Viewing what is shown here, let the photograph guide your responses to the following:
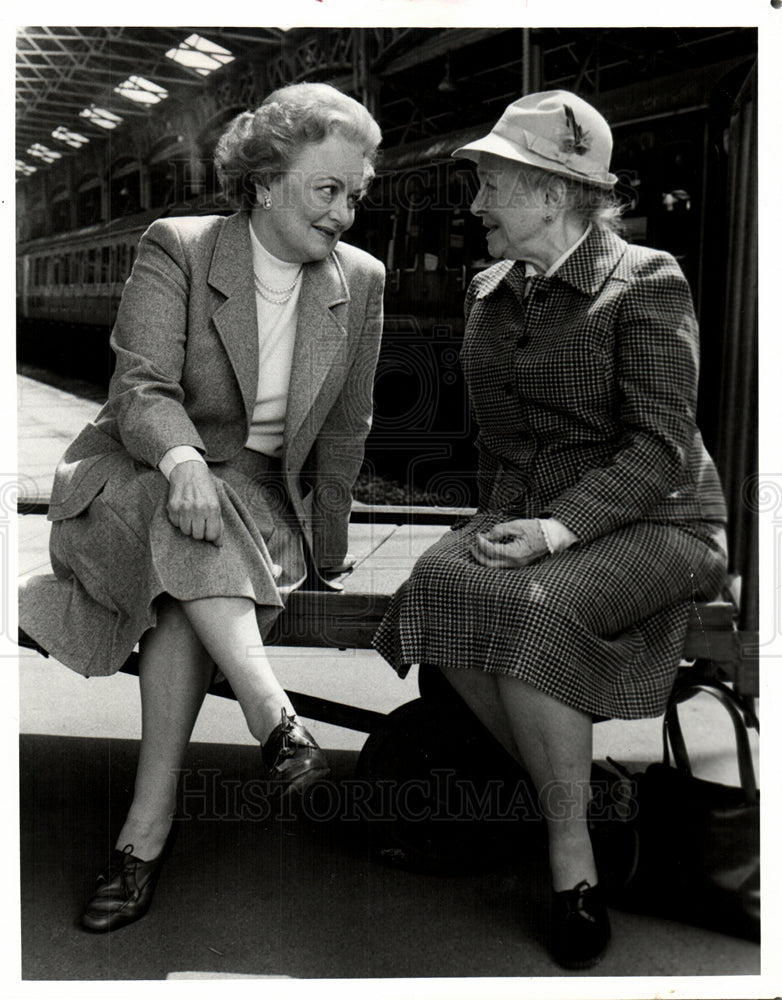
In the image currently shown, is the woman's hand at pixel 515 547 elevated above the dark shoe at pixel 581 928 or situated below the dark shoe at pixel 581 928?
above

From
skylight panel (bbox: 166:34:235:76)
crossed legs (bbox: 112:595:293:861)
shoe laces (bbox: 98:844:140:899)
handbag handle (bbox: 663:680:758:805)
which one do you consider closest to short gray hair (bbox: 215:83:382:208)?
skylight panel (bbox: 166:34:235:76)

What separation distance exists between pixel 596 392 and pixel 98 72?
1.63m

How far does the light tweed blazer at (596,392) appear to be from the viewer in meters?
2.23

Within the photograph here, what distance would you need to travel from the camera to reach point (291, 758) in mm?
2111

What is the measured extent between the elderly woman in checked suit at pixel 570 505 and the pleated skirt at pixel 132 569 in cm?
36

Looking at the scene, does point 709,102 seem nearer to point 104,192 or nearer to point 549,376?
point 549,376

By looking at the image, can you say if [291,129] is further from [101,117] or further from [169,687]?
[169,687]

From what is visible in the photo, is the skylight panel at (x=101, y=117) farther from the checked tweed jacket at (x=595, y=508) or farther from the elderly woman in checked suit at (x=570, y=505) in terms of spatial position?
the checked tweed jacket at (x=595, y=508)

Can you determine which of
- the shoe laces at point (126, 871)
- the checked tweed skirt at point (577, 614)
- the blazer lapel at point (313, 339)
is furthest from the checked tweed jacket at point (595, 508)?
the shoe laces at point (126, 871)

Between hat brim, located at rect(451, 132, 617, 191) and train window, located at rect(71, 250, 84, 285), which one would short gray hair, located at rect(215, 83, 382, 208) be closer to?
hat brim, located at rect(451, 132, 617, 191)

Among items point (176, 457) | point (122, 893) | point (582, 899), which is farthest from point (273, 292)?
point (582, 899)

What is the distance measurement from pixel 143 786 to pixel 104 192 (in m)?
2.02

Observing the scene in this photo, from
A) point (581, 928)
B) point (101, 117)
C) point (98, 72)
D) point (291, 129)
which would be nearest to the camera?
point (581, 928)
